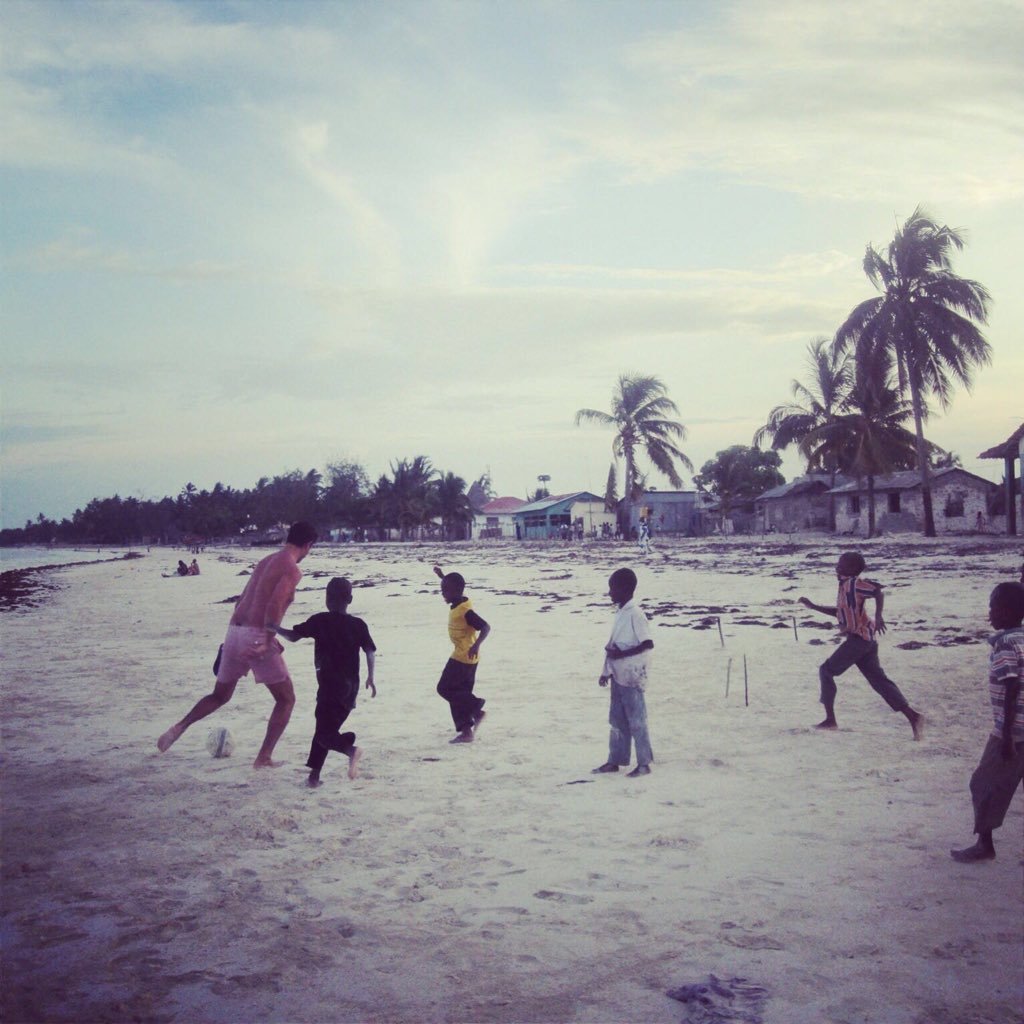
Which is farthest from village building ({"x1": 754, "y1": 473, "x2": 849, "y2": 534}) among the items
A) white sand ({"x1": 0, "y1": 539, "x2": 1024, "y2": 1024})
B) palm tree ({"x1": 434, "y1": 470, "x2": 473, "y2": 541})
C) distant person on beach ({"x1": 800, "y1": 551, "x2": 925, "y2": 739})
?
distant person on beach ({"x1": 800, "y1": 551, "x2": 925, "y2": 739})

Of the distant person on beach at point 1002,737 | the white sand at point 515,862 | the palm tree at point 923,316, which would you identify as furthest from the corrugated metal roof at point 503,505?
the distant person on beach at point 1002,737

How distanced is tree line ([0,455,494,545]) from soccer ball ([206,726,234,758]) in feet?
221

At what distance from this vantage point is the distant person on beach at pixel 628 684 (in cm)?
595

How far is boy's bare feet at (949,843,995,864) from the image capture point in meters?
4.30

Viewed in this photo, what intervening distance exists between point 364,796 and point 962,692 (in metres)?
5.43

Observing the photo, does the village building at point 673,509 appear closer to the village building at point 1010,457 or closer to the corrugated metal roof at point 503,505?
the corrugated metal roof at point 503,505

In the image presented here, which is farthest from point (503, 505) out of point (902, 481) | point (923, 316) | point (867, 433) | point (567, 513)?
point (923, 316)

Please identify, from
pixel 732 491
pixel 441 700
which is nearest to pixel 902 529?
pixel 732 491

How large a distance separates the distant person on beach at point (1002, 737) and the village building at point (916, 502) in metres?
40.0

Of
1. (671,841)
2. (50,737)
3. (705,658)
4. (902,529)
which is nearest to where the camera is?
(671,841)

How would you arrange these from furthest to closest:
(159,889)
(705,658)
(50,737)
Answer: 1. (705,658)
2. (50,737)
3. (159,889)

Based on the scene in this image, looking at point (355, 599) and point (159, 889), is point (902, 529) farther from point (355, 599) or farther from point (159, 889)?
point (159, 889)

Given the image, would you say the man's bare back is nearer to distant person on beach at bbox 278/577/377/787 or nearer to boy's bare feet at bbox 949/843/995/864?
distant person on beach at bbox 278/577/377/787

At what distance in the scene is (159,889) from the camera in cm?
427
